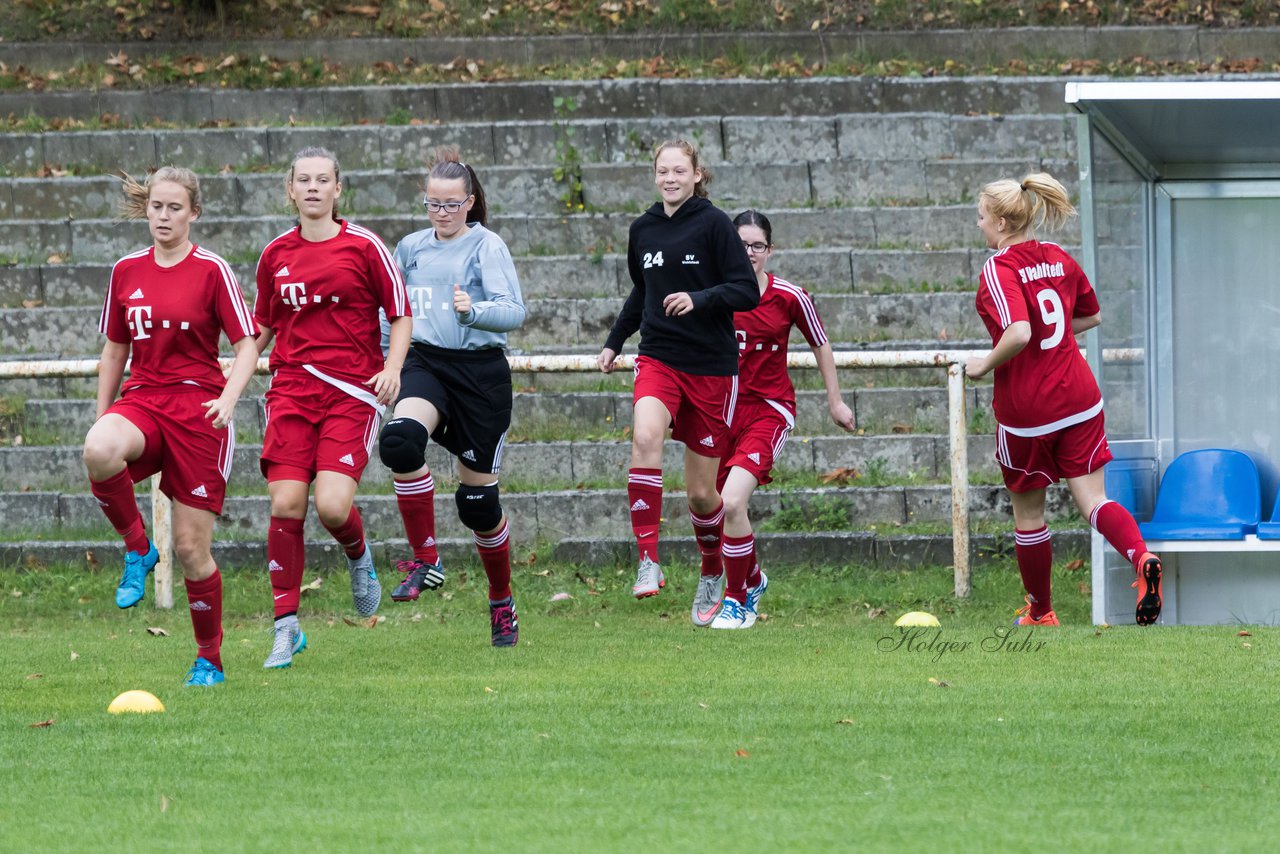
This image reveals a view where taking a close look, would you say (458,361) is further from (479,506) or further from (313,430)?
(313,430)

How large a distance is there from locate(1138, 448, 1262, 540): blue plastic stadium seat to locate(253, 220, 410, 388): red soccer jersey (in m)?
4.33

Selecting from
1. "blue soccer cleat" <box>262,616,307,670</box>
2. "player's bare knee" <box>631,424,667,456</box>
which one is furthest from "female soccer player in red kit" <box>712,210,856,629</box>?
"blue soccer cleat" <box>262,616,307,670</box>

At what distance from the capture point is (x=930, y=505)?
1053 cm

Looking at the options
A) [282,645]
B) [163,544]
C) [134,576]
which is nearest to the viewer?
[282,645]

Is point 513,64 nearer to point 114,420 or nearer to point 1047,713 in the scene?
point 114,420

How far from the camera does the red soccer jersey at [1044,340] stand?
26.2ft

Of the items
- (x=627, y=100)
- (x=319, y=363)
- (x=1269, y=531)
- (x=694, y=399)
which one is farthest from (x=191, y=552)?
(x=627, y=100)

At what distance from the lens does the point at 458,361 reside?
7.80 metres

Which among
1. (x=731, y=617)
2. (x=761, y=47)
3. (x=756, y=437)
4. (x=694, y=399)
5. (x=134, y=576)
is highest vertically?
(x=761, y=47)

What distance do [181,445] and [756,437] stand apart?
3143mm

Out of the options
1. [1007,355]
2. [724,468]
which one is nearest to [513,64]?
[724,468]

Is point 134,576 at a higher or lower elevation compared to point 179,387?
lower

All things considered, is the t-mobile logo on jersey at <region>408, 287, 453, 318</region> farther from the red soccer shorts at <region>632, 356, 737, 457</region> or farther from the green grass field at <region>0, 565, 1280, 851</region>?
the green grass field at <region>0, 565, 1280, 851</region>

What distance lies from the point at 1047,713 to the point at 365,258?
133 inches
